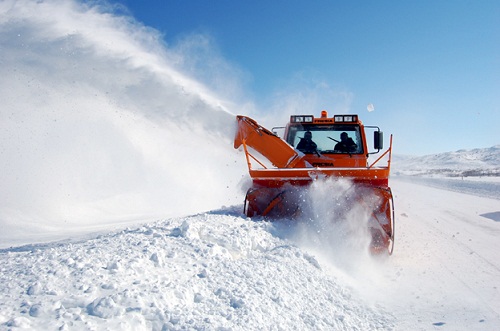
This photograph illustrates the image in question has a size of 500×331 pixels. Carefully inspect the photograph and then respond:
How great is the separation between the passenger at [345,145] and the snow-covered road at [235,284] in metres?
2.32

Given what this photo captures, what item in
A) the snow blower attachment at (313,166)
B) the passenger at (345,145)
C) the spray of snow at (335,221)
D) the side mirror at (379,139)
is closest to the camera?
the spray of snow at (335,221)

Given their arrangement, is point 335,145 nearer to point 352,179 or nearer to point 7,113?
point 352,179

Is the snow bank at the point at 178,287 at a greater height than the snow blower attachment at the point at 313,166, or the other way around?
the snow blower attachment at the point at 313,166

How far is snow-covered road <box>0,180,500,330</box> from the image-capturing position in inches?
97.7

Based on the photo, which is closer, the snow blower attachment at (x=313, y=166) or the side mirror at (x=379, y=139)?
the snow blower attachment at (x=313, y=166)

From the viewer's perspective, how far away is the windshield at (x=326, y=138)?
24.7 feet

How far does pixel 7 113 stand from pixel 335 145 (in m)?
9.51

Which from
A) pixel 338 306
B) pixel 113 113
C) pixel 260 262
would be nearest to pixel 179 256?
pixel 260 262

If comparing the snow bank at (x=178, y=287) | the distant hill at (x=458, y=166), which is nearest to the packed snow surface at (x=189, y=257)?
the snow bank at (x=178, y=287)

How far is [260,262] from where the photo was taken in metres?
3.95

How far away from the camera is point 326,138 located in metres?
7.69

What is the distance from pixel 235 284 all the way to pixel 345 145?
4945 mm

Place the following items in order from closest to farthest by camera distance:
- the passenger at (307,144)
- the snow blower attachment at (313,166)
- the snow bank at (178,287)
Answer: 1. the snow bank at (178,287)
2. the snow blower attachment at (313,166)
3. the passenger at (307,144)

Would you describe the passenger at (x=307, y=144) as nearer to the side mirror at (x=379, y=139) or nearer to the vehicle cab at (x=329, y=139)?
the vehicle cab at (x=329, y=139)
